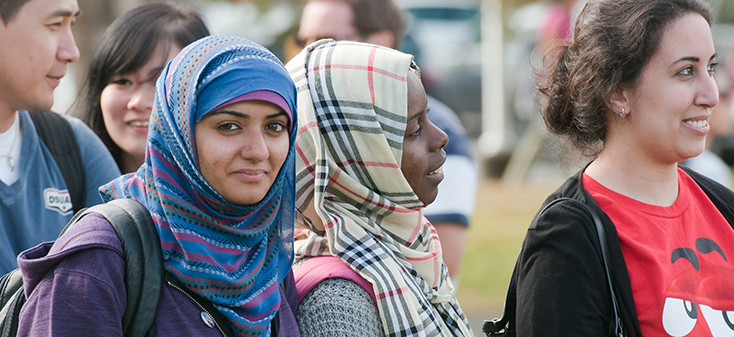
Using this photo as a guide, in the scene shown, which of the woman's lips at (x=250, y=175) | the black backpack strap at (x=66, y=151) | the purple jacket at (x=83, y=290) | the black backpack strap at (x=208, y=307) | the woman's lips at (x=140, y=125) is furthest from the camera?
the woman's lips at (x=140, y=125)

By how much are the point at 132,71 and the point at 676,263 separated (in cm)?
228

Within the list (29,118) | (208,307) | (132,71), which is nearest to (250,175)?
(208,307)

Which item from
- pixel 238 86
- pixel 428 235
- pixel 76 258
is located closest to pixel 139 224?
pixel 76 258

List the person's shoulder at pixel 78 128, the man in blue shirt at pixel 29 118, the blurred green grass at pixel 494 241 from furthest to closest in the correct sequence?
1. the blurred green grass at pixel 494 241
2. the person's shoulder at pixel 78 128
3. the man in blue shirt at pixel 29 118

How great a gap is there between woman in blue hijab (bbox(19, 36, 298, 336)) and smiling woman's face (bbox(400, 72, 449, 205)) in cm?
48

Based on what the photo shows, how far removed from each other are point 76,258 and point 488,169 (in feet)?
36.2

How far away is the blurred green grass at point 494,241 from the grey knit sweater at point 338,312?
4.52m

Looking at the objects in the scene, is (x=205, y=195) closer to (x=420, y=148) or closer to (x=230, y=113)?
(x=230, y=113)

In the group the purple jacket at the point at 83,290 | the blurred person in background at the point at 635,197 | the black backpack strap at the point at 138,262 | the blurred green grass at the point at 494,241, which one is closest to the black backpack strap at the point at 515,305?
the blurred person in background at the point at 635,197

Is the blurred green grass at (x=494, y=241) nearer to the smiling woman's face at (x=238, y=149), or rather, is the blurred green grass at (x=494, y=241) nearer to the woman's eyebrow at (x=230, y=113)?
the smiling woman's face at (x=238, y=149)

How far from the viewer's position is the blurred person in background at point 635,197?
223 centimetres

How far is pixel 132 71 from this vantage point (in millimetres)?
3230

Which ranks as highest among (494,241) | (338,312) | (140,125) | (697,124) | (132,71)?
(132,71)

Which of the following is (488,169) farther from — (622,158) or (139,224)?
(139,224)
